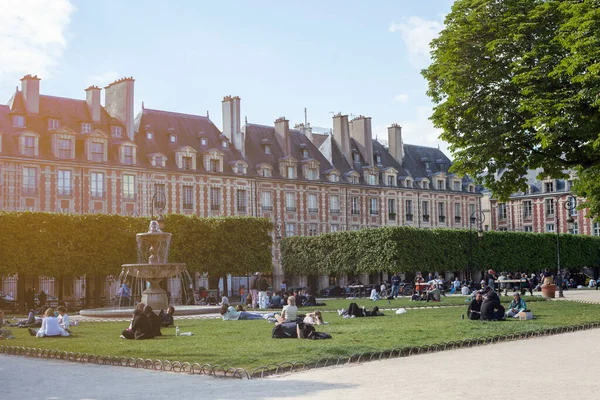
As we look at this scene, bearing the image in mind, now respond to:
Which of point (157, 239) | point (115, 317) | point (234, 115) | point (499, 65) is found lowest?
point (115, 317)

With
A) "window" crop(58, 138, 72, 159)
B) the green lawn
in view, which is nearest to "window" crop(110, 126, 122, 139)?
"window" crop(58, 138, 72, 159)

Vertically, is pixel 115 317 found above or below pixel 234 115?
below

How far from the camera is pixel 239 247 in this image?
42719 millimetres

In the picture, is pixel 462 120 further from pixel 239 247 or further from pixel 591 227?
pixel 591 227

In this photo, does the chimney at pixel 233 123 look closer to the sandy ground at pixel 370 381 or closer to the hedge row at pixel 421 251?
the hedge row at pixel 421 251

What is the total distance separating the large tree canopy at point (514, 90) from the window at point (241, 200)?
29.0m

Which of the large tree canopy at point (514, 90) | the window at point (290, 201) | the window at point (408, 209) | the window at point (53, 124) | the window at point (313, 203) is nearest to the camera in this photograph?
the large tree canopy at point (514, 90)

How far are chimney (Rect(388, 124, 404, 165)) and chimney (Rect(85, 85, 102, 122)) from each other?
24968 mm

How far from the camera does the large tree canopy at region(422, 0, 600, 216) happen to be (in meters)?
20.4

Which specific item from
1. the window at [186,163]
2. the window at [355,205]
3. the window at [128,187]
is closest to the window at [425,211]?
the window at [355,205]

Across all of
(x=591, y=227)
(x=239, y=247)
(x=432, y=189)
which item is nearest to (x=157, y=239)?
(x=239, y=247)

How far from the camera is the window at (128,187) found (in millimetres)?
46781

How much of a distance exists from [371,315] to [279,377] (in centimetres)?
1273

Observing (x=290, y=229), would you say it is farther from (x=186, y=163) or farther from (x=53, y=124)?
(x=53, y=124)
